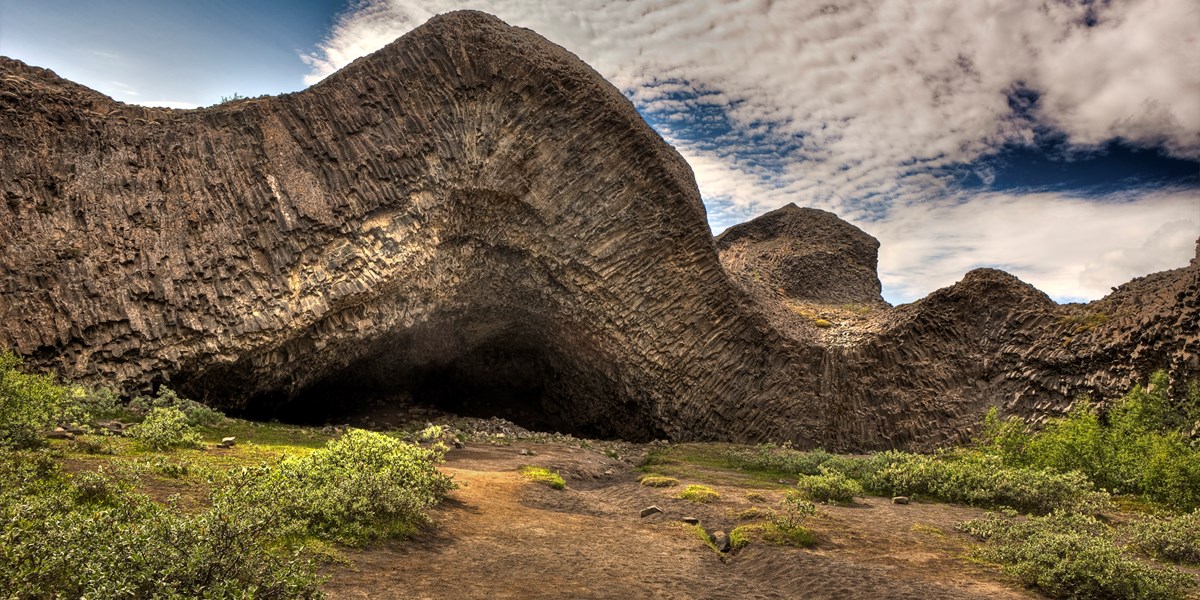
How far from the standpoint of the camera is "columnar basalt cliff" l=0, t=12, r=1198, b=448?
17.5 metres

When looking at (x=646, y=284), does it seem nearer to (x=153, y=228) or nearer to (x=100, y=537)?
(x=153, y=228)

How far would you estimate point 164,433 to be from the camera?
1123 centimetres

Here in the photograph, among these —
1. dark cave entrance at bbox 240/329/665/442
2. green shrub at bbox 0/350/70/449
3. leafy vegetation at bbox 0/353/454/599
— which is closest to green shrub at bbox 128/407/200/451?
leafy vegetation at bbox 0/353/454/599

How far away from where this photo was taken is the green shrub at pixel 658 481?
14359 mm

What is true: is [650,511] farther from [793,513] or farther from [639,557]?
[639,557]

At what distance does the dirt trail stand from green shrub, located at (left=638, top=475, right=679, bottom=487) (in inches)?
68.5

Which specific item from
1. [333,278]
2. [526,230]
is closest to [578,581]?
[333,278]

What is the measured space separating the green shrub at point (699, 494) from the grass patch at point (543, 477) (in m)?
→ 2.58

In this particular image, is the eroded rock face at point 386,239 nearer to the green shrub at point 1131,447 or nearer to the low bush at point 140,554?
the green shrub at point 1131,447

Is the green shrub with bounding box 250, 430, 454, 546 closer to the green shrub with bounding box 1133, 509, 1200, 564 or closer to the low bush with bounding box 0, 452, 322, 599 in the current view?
the low bush with bounding box 0, 452, 322, 599

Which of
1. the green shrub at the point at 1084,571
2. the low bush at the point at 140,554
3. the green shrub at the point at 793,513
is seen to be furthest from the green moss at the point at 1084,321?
the low bush at the point at 140,554

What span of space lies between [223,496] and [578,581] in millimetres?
3710

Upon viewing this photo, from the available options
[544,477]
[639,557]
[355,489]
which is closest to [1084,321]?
[544,477]

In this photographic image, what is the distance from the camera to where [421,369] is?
1077 inches
